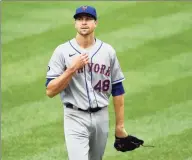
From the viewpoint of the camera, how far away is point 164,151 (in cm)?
866

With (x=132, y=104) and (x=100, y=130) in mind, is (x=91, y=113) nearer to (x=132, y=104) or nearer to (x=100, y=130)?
(x=100, y=130)

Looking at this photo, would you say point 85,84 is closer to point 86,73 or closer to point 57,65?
point 86,73

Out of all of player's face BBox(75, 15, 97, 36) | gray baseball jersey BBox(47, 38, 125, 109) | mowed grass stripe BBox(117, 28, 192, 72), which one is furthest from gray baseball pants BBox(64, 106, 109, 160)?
mowed grass stripe BBox(117, 28, 192, 72)

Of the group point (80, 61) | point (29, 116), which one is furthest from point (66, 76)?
point (29, 116)

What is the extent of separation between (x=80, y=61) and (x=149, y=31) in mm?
6408

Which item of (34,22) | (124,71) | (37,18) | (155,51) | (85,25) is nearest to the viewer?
(85,25)

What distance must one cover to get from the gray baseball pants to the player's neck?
2.03ft

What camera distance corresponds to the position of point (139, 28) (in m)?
A: 12.9

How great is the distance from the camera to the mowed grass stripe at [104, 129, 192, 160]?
8.53 meters

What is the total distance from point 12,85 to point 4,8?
3363 millimetres

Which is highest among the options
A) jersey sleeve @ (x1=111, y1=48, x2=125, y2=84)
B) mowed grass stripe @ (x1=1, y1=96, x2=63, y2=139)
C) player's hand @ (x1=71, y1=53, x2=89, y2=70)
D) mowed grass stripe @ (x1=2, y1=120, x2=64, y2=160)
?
player's hand @ (x1=71, y1=53, x2=89, y2=70)

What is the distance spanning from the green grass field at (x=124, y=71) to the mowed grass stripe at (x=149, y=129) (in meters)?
0.01

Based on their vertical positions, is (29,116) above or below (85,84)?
below

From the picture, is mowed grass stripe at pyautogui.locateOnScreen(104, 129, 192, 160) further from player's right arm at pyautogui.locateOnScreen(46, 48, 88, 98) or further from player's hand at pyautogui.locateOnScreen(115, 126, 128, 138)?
player's right arm at pyautogui.locateOnScreen(46, 48, 88, 98)
